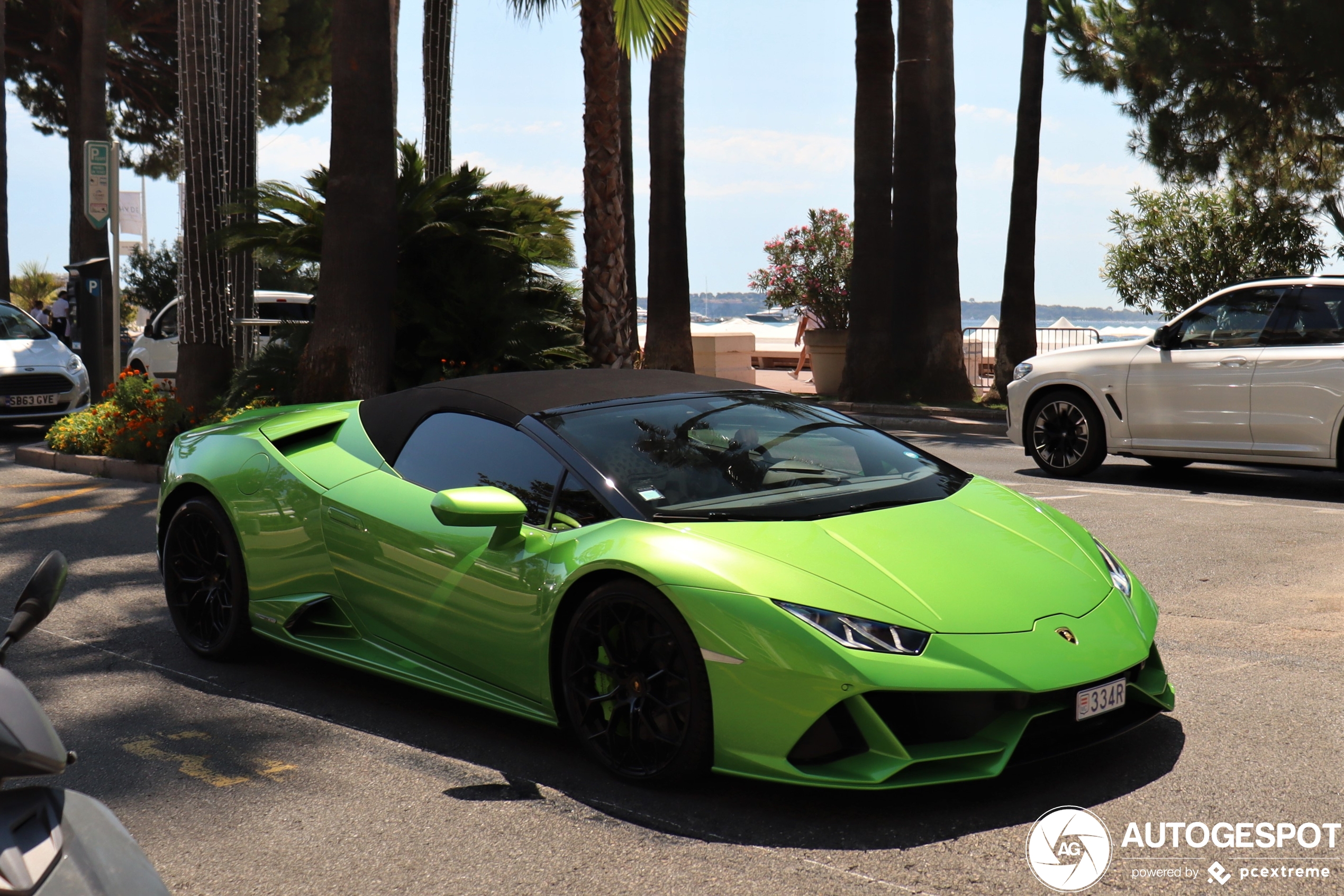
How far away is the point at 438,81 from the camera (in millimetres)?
17203

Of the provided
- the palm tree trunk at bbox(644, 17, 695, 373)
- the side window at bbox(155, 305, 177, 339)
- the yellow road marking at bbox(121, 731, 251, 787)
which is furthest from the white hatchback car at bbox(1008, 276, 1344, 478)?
the side window at bbox(155, 305, 177, 339)

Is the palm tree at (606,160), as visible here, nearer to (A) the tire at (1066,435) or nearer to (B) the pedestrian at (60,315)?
(A) the tire at (1066,435)

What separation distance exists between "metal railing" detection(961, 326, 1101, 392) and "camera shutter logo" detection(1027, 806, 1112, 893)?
20.8m

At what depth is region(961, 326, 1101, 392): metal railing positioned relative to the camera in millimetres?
24594

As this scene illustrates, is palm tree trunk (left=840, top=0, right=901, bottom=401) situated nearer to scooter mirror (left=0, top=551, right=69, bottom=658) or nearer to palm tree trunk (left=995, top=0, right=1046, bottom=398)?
palm tree trunk (left=995, top=0, right=1046, bottom=398)

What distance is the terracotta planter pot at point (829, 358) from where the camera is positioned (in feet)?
76.6

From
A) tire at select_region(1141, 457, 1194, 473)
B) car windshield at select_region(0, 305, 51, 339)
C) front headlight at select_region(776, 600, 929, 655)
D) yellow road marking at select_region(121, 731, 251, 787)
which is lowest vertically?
yellow road marking at select_region(121, 731, 251, 787)

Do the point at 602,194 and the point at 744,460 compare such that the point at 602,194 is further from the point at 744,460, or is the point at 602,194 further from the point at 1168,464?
the point at 744,460

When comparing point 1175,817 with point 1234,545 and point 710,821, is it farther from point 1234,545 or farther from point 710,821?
point 1234,545

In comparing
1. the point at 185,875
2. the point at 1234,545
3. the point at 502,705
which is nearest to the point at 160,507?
the point at 502,705

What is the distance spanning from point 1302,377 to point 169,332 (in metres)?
18.1

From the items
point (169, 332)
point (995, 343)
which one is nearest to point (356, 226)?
point (169, 332)

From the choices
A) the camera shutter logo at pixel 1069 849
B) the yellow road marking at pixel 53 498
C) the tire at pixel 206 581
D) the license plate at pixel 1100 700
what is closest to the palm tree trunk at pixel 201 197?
the yellow road marking at pixel 53 498

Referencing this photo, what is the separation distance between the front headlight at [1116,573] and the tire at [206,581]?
340 cm
